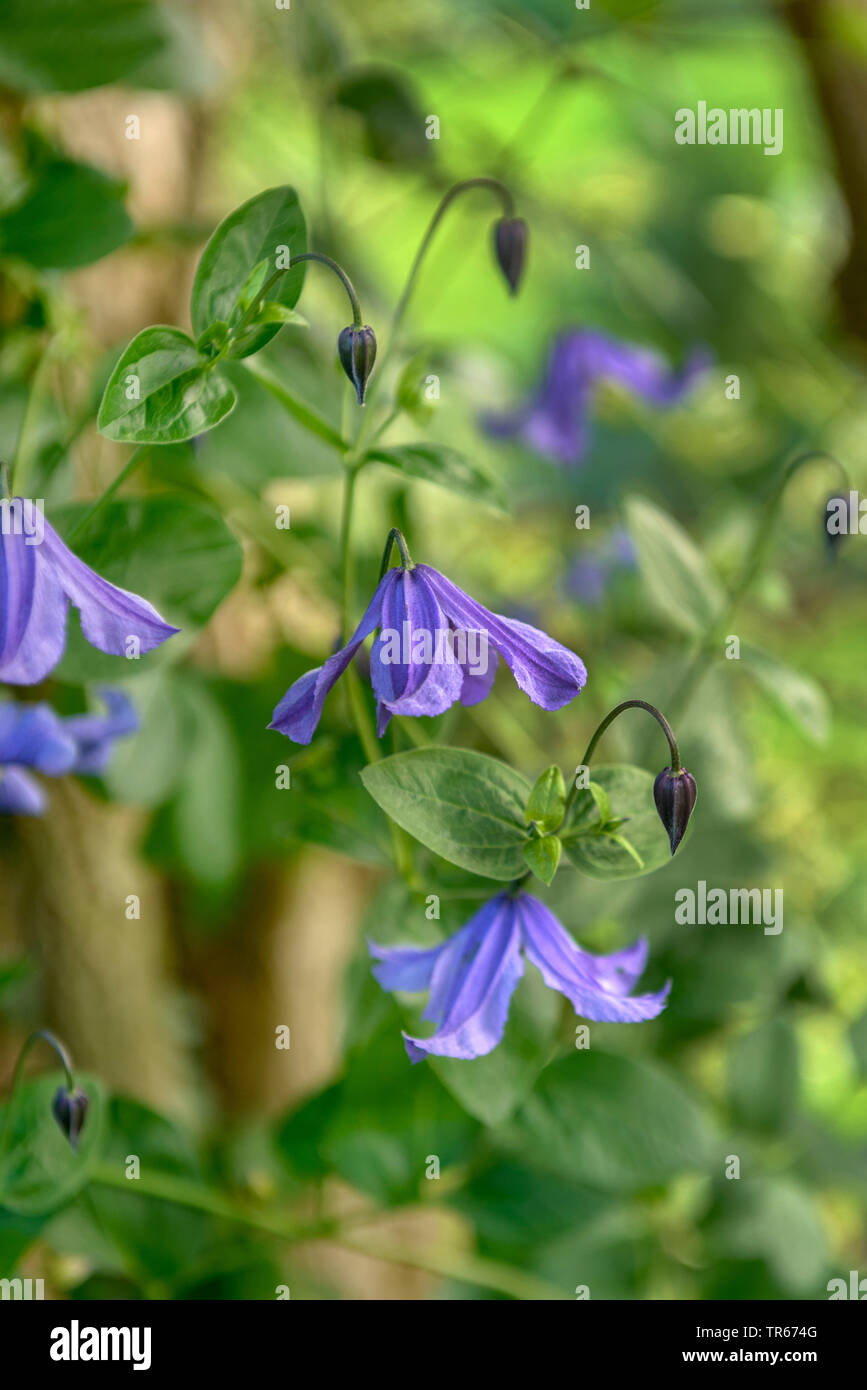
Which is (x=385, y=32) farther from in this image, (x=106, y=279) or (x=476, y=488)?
(x=476, y=488)

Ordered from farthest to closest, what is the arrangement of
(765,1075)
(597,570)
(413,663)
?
(597,570) → (765,1075) → (413,663)

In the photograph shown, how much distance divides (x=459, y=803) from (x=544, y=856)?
4 centimetres

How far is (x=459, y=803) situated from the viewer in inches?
18.4

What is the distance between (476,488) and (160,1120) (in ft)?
1.31

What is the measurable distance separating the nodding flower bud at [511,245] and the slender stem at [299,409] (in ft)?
0.53

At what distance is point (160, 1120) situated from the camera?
0.69 m

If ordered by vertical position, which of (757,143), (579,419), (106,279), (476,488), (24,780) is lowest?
(24,780)

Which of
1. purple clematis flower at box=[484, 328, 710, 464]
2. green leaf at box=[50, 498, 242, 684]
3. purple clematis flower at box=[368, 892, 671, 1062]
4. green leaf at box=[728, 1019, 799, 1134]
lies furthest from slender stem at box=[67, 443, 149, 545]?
green leaf at box=[728, 1019, 799, 1134]

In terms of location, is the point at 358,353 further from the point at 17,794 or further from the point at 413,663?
the point at 17,794

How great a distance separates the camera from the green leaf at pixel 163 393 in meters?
0.45

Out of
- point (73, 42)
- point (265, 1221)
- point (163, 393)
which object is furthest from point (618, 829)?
point (73, 42)

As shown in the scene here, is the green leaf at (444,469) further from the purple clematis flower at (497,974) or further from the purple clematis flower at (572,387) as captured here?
the purple clematis flower at (572,387)
